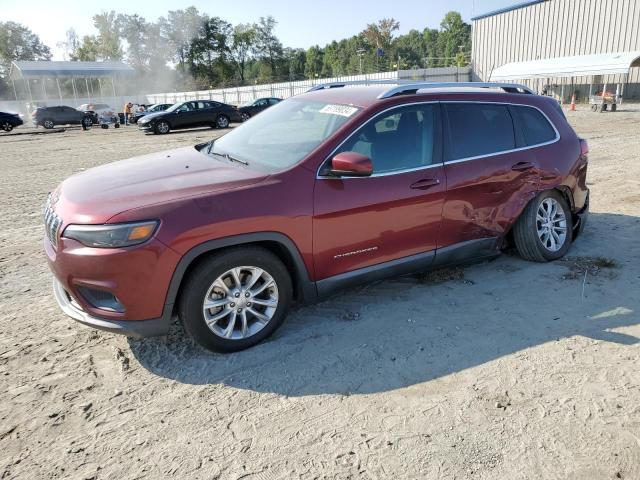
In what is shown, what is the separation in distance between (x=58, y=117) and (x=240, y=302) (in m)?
33.2

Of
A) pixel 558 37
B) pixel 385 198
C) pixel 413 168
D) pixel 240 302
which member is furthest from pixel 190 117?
pixel 558 37

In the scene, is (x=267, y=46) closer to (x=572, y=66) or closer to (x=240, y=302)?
(x=572, y=66)

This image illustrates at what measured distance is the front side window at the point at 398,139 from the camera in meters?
3.79

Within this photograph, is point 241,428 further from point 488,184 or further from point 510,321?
point 488,184

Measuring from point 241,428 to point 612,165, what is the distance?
32.5 feet

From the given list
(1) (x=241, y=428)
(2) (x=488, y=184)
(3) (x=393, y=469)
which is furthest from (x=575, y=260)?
(1) (x=241, y=428)

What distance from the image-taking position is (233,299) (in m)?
3.36

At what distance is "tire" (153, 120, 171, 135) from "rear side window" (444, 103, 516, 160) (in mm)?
20924

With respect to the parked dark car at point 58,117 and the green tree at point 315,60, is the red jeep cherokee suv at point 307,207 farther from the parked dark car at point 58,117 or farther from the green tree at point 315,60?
the green tree at point 315,60

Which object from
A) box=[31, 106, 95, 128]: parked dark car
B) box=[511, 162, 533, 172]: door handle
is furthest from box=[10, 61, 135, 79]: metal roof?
box=[511, 162, 533, 172]: door handle

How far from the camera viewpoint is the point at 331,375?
10.5 ft

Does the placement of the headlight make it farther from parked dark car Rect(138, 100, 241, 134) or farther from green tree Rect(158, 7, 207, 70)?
green tree Rect(158, 7, 207, 70)

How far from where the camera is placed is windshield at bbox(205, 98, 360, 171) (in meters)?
3.77

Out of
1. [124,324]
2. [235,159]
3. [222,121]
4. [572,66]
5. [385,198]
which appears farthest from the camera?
[572,66]
